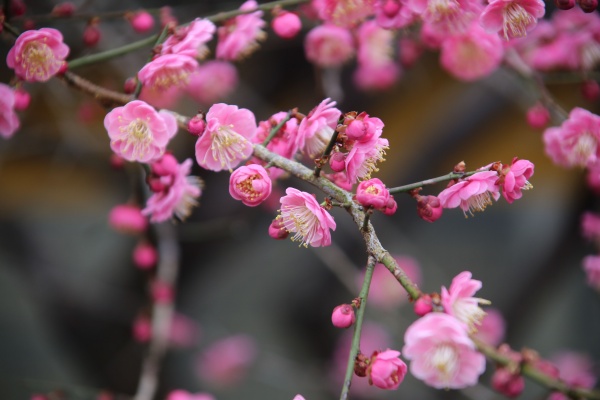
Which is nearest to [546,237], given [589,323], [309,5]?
[589,323]

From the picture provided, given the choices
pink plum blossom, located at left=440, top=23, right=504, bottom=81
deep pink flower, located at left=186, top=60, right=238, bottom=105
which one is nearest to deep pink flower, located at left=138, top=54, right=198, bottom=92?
pink plum blossom, located at left=440, top=23, right=504, bottom=81

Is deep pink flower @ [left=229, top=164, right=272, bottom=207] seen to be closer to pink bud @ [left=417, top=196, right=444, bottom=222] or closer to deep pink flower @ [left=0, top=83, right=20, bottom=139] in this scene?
pink bud @ [left=417, top=196, right=444, bottom=222]

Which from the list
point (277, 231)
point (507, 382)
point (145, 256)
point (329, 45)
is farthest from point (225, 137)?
point (145, 256)

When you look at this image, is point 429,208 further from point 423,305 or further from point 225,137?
point 225,137

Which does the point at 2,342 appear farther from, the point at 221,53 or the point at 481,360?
the point at 481,360

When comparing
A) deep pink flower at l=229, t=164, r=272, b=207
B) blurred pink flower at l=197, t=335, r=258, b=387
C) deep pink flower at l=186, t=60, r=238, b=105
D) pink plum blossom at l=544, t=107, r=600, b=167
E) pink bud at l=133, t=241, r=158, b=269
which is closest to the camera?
deep pink flower at l=229, t=164, r=272, b=207
